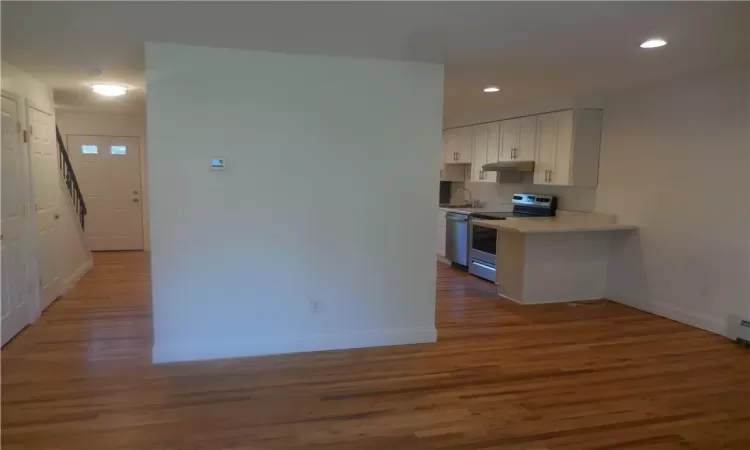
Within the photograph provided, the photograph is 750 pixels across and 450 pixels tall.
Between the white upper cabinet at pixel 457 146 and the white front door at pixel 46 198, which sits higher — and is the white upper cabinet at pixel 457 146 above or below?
above

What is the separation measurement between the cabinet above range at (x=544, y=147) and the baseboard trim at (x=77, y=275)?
5362 millimetres

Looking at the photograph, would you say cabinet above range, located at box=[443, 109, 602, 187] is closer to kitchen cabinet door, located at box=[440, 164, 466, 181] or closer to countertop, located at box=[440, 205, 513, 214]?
countertop, located at box=[440, 205, 513, 214]

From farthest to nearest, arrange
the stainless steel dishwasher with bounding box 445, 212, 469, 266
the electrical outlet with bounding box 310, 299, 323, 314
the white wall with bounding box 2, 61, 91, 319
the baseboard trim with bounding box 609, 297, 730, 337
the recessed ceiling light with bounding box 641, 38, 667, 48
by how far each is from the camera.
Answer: the stainless steel dishwasher with bounding box 445, 212, 469, 266 < the baseboard trim with bounding box 609, 297, 730, 337 < the white wall with bounding box 2, 61, 91, 319 < the electrical outlet with bounding box 310, 299, 323, 314 < the recessed ceiling light with bounding box 641, 38, 667, 48

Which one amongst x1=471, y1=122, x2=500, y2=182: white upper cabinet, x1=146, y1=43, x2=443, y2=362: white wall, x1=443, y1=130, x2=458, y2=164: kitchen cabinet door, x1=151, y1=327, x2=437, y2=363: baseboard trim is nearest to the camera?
x1=146, y1=43, x2=443, y2=362: white wall

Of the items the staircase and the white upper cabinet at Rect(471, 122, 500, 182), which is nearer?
the staircase

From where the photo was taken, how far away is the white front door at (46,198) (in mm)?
4773

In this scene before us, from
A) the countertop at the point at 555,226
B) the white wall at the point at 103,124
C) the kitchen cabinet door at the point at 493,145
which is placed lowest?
the countertop at the point at 555,226

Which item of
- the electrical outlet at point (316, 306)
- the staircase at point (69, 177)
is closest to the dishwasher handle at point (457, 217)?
the electrical outlet at point (316, 306)

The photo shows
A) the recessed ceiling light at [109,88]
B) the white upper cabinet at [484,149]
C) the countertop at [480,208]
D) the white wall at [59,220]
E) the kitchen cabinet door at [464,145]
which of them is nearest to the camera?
the white wall at [59,220]

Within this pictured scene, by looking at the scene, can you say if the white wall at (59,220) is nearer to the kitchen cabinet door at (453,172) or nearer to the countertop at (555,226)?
the countertop at (555,226)

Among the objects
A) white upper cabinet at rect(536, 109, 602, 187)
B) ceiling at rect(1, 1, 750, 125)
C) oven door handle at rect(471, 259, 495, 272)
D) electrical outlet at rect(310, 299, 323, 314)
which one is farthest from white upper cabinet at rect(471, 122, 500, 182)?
electrical outlet at rect(310, 299, 323, 314)

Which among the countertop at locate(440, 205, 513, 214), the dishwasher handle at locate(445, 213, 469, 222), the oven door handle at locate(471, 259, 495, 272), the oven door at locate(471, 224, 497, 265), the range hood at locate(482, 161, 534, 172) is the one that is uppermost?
the range hood at locate(482, 161, 534, 172)

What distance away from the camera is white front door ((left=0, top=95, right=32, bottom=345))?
3959 millimetres

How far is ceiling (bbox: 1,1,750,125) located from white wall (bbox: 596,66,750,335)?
49cm
